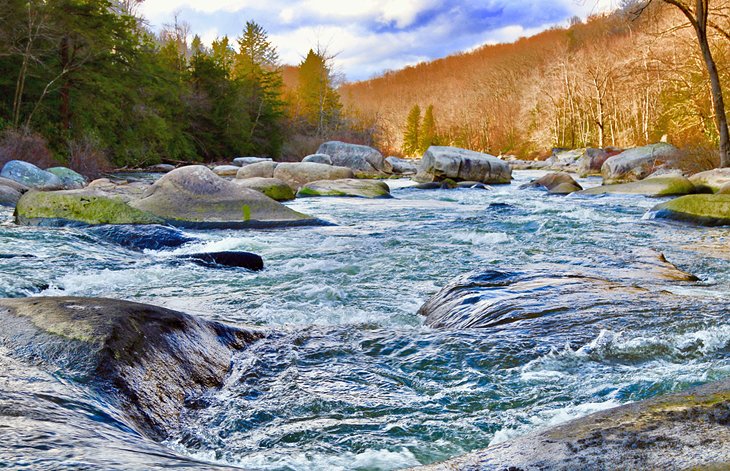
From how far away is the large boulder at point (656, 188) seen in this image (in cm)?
1259

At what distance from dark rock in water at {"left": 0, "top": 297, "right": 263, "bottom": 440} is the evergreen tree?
131 feet

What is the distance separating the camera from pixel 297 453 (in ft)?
6.70

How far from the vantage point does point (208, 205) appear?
9.04 metres

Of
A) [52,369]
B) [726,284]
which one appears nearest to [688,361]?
[726,284]

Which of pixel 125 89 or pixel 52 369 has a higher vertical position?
pixel 125 89

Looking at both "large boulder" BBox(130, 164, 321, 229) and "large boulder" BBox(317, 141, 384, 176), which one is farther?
"large boulder" BBox(317, 141, 384, 176)

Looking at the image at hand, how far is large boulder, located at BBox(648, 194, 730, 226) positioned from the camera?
28.5 feet

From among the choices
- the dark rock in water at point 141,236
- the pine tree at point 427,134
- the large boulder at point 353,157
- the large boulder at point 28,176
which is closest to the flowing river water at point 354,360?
the dark rock in water at point 141,236

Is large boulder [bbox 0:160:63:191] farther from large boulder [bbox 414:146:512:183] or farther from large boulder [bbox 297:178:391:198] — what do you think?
large boulder [bbox 414:146:512:183]

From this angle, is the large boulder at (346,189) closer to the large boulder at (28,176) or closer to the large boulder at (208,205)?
the large boulder at (208,205)

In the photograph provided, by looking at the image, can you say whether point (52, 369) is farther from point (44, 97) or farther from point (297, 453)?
point (44, 97)

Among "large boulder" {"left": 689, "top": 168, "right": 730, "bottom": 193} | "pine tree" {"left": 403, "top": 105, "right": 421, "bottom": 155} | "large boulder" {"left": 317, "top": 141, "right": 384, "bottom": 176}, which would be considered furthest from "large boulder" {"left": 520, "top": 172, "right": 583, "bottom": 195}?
"pine tree" {"left": 403, "top": 105, "right": 421, "bottom": 155}

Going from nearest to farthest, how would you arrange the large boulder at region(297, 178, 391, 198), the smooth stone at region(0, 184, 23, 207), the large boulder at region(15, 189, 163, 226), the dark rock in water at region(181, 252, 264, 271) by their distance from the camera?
the dark rock in water at region(181, 252, 264, 271)
the large boulder at region(15, 189, 163, 226)
the smooth stone at region(0, 184, 23, 207)
the large boulder at region(297, 178, 391, 198)

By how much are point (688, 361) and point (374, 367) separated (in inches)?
57.5
